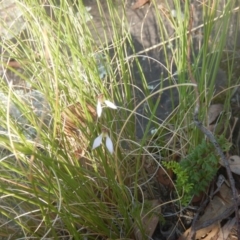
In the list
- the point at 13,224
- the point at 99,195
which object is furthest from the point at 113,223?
the point at 13,224

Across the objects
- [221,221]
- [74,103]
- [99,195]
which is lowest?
[221,221]

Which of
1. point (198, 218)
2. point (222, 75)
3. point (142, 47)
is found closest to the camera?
point (198, 218)

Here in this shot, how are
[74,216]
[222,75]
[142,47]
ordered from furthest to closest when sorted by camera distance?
[142,47]
[222,75]
[74,216]

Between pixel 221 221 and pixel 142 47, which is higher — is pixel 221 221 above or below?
below

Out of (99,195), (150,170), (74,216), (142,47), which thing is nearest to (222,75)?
(142,47)

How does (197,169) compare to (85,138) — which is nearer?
(197,169)

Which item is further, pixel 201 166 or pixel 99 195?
pixel 99 195

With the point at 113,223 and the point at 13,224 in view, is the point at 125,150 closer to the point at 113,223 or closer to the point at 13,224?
the point at 113,223
